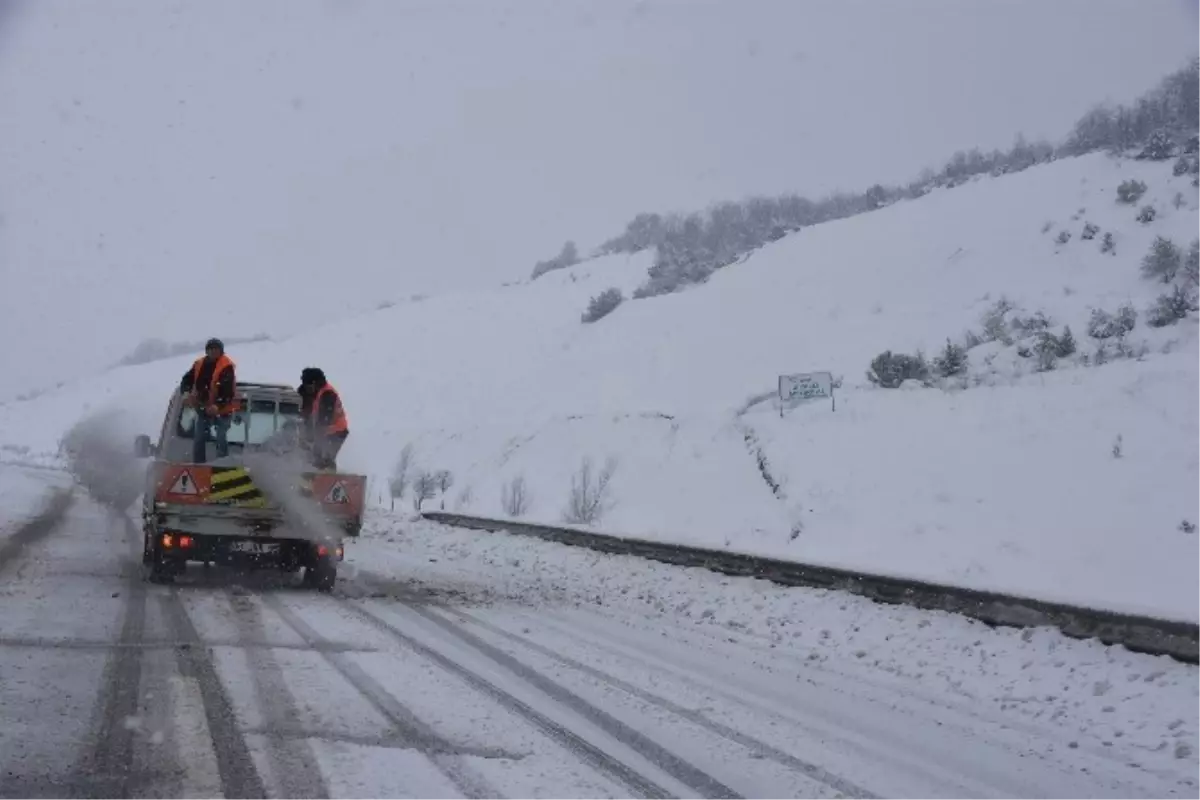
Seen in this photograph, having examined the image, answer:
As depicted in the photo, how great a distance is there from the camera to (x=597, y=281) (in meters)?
73.4

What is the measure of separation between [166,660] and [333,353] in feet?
248

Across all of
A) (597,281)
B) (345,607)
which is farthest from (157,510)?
(597,281)

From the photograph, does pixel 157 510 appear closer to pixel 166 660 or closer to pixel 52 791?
pixel 166 660

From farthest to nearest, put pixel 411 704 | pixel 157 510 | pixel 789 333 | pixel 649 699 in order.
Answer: pixel 789 333 → pixel 157 510 → pixel 649 699 → pixel 411 704

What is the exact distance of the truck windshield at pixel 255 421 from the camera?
459 inches

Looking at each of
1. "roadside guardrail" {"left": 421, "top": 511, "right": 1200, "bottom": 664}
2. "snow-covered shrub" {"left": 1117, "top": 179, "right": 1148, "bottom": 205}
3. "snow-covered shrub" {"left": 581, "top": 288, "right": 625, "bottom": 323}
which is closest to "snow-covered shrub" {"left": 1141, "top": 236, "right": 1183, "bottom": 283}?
"snow-covered shrub" {"left": 1117, "top": 179, "right": 1148, "bottom": 205}

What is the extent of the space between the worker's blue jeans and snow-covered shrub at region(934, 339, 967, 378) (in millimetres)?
26646

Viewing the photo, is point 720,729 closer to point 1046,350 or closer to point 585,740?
point 585,740

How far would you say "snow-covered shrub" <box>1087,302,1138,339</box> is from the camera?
106 feet

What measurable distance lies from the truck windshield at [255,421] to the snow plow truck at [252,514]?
1.47ft

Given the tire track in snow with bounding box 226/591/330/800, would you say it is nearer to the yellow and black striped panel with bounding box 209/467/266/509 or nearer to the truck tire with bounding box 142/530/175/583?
the yellow and black striped panel with bounding box 209/467/266/509

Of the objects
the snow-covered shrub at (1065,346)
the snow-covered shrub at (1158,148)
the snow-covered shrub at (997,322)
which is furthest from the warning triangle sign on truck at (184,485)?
the snow-covered shrub at (1158,148)

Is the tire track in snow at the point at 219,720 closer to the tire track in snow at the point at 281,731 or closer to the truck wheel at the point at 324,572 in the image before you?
the tire track in snow at the point at 281,731

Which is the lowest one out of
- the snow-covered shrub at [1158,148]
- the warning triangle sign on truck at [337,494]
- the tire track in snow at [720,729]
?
the tire track in snow at [720,729]
